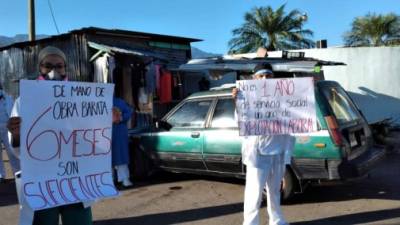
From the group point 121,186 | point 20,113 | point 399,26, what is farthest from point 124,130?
point 399,26

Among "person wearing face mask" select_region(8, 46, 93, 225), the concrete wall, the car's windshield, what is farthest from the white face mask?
the concrete wall

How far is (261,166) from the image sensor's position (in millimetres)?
5395

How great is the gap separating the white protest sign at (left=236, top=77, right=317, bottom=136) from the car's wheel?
367 centimetres

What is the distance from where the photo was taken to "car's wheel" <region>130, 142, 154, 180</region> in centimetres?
899

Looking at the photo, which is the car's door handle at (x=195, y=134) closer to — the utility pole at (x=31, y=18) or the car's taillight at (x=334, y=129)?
the car's taillight at (x=334, y=129)

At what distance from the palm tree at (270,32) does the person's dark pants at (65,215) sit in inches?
965

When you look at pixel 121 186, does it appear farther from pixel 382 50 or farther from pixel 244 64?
pixel 382 50

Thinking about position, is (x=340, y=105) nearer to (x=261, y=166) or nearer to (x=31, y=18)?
(x=261, y=166)

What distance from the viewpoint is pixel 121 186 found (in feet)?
29.0

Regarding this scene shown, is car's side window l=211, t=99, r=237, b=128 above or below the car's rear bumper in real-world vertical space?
above

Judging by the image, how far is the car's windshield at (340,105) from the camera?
705cm

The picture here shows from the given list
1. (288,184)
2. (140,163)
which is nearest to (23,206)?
(288,184)

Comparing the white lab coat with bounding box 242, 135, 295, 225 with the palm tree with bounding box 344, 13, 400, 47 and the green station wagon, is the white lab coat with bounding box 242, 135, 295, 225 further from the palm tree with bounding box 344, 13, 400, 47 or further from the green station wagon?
the palm tree with bounding box 344, 13, 400, 47

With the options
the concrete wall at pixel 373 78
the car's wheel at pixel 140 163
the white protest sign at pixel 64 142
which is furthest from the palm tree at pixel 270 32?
the white protest sign at pixel 64 142
